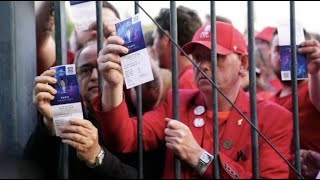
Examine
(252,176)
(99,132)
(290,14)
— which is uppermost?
(290,14)

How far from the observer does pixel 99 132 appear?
2.39 m

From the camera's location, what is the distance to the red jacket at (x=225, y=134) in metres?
2.26

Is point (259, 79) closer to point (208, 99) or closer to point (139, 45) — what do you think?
point (208, 99)

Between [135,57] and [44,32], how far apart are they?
94 cm

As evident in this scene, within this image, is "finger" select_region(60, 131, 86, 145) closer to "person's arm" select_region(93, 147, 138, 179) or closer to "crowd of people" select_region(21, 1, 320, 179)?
"crowd of people" select_region(21, 1, 320, 179)

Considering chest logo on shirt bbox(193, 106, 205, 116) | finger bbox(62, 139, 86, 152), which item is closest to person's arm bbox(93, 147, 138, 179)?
finger bbox(62, 139, 86, 152)

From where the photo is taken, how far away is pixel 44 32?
9.43 ft

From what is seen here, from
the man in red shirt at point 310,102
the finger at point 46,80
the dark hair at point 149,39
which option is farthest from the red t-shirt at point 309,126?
the dark hair at point 149,39

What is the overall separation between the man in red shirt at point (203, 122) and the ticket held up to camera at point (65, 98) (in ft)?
0.39

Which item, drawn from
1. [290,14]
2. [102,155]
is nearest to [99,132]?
[102,155]

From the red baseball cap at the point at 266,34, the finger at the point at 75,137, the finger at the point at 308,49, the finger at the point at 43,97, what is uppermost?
the red baseball cap at the point at 266,34

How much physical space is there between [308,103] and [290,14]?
A: 53 cm

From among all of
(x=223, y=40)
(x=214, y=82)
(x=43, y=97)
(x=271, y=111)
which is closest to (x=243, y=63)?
(x=223, y=40)

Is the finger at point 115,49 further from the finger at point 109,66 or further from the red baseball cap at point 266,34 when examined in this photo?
the red baseball cap at point 266,34
